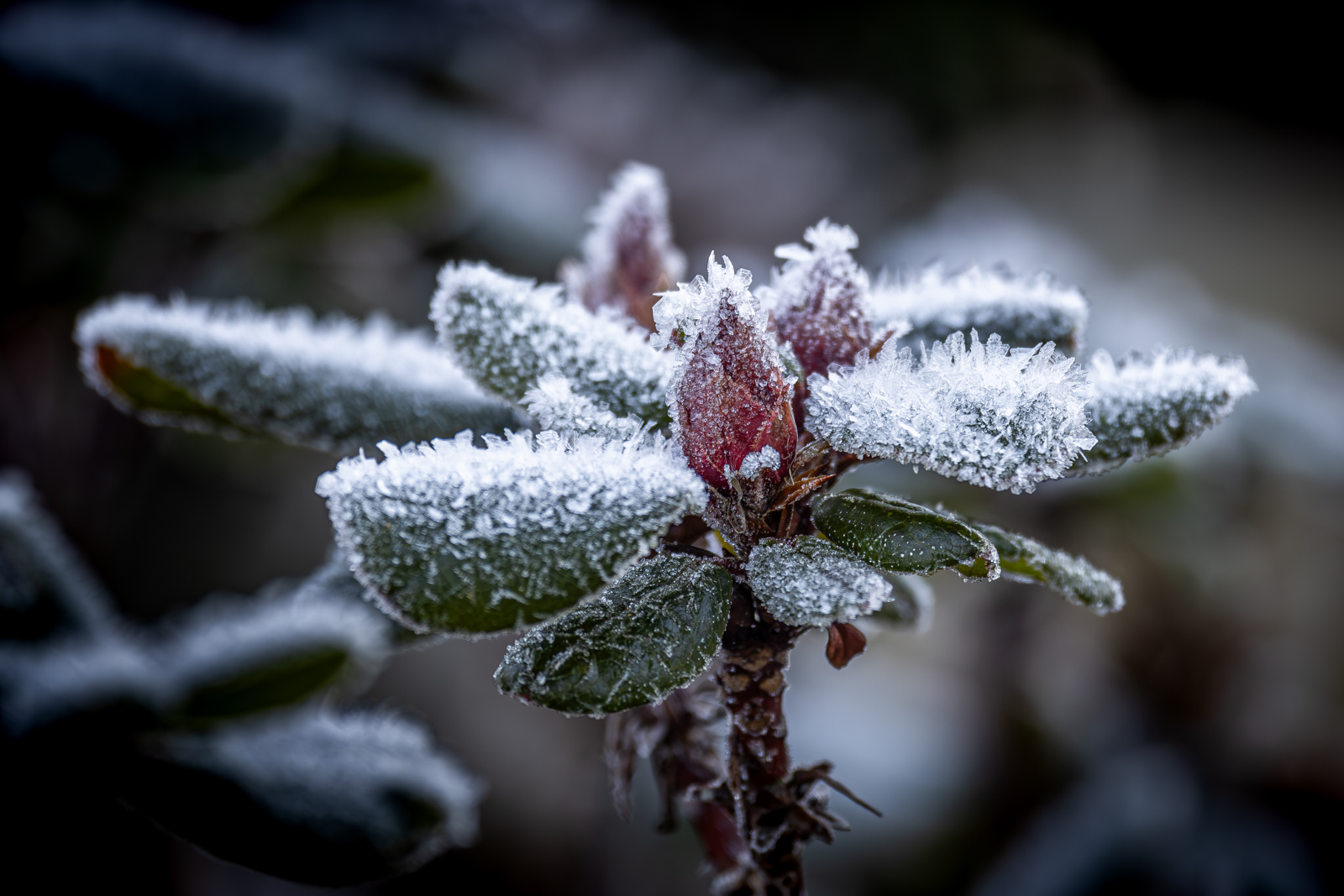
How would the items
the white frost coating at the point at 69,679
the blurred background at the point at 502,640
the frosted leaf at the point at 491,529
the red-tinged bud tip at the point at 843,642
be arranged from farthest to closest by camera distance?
the blurred background at the point at 502,640
the white frost coating at the point at 69,679
the red-tinged bud tip at the point at 843,642
the frosted leaf at the point at 491,529

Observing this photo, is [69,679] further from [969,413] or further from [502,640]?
[502,640]

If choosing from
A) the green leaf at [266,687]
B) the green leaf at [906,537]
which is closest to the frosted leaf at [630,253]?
the green leaf at [906,537]

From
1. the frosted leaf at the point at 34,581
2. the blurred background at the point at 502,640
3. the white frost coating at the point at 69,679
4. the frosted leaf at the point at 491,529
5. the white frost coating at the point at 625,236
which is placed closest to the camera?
the frosted leaf at the point at 491,529

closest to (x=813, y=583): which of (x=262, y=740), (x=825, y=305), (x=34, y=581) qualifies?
(x=825, y=305)

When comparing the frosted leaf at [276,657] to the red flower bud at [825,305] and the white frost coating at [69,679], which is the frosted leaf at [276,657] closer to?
the white frost coating at [69,679]

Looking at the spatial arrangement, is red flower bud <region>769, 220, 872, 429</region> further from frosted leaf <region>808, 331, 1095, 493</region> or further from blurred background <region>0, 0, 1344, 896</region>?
blurred background <region>0, 0, 1344, 896</region>
